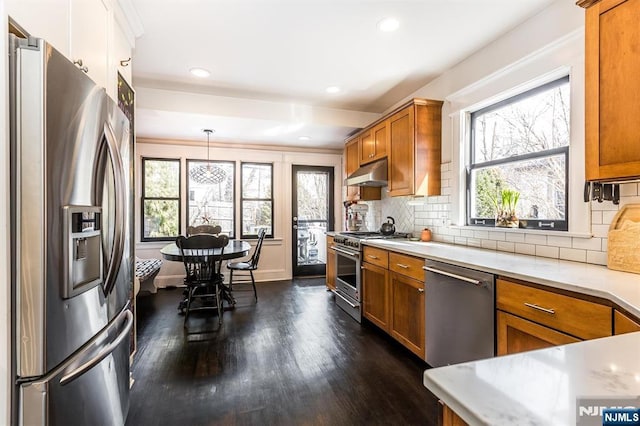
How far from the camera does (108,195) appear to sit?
129 centimetres

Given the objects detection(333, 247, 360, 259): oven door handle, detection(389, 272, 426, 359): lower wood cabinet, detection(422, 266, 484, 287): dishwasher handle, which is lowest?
detection(389, 272, 426, 359): lower wood cabinet

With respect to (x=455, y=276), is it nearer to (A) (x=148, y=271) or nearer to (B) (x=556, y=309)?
(B) (x=556, y=309)

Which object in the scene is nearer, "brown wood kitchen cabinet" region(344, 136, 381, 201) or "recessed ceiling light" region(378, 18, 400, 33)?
"recessed ceiling light" region(378, 18, 400, 33)


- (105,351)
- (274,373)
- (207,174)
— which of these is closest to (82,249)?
(105,351)

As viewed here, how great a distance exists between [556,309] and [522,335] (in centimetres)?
27

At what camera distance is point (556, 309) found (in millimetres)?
1450

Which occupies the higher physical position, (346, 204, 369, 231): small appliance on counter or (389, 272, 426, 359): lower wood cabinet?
(346, 204, 369, 231): small appliance on counter

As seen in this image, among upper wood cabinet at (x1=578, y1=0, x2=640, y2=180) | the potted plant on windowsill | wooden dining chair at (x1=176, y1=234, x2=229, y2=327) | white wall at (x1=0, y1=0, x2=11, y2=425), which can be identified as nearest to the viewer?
white wall at (x1=0, y1=0, x2=11, y2=425)

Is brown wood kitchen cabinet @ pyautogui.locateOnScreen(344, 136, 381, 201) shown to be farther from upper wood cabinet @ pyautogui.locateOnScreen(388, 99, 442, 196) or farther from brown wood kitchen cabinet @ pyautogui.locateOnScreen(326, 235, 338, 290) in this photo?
upper wood cabinet @ pyautogui.locateOnScreen(388, 99, 442, 196)

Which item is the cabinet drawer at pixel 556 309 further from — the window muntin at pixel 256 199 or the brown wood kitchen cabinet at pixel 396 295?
the window muntin at pixel 256 199

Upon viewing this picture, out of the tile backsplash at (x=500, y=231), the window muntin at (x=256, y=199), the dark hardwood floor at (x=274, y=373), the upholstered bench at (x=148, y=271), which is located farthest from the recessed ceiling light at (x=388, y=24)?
the upholstered bench at (x=148, y=271)

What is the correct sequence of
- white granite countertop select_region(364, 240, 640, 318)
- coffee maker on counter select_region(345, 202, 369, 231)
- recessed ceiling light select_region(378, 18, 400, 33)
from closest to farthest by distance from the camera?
white granite countertop select_region(364, 240, 640, 318) < recessed ceiling light select_region(378, 18, 400, 33) < coffee maker on counter select_region(345, 202, 369, 231)

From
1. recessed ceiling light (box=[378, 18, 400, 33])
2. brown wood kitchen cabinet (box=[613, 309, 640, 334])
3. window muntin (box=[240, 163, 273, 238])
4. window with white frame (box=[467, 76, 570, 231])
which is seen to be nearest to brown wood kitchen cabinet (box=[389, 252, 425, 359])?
window with white frame (box=[467, 76, 570, 231])

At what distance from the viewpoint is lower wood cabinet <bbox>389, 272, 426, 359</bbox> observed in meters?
2.42
